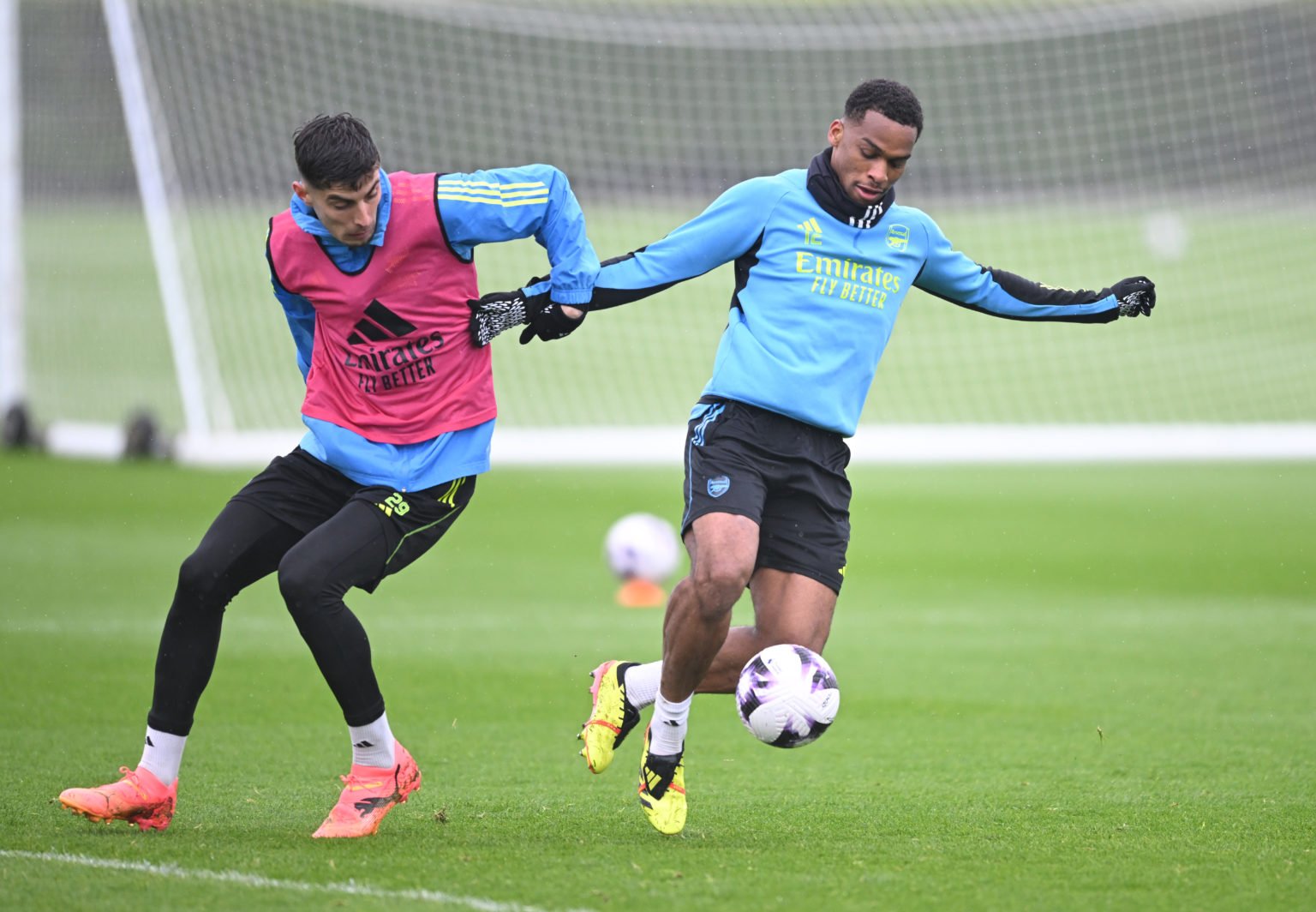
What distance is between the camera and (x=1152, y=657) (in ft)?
30.9

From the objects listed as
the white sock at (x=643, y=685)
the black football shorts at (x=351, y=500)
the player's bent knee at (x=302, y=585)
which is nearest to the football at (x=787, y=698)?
the white sock at (x=643, y=685)

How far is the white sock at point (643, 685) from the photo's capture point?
5.93m

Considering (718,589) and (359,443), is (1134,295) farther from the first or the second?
(359,443)

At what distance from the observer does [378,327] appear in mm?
5398

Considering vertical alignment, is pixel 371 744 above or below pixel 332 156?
below

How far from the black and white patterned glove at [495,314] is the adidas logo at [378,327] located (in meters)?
0.21

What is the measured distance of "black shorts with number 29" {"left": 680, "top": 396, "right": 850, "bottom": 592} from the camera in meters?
5.50

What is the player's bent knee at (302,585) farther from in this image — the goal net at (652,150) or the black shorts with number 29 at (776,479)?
the goal net at (652,150)

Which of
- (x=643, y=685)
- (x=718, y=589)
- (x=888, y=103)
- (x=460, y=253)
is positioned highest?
(x=888, y=103)

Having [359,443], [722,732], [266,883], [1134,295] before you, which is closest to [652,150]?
[722,732]

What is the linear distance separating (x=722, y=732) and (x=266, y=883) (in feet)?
10.7

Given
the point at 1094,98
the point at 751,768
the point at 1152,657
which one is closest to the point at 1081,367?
the point at 1094,98

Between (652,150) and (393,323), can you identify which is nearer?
(393,323)

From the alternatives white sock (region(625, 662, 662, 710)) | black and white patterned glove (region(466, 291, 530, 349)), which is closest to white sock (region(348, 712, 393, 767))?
white sock (region(625, 662, 662, 710))
